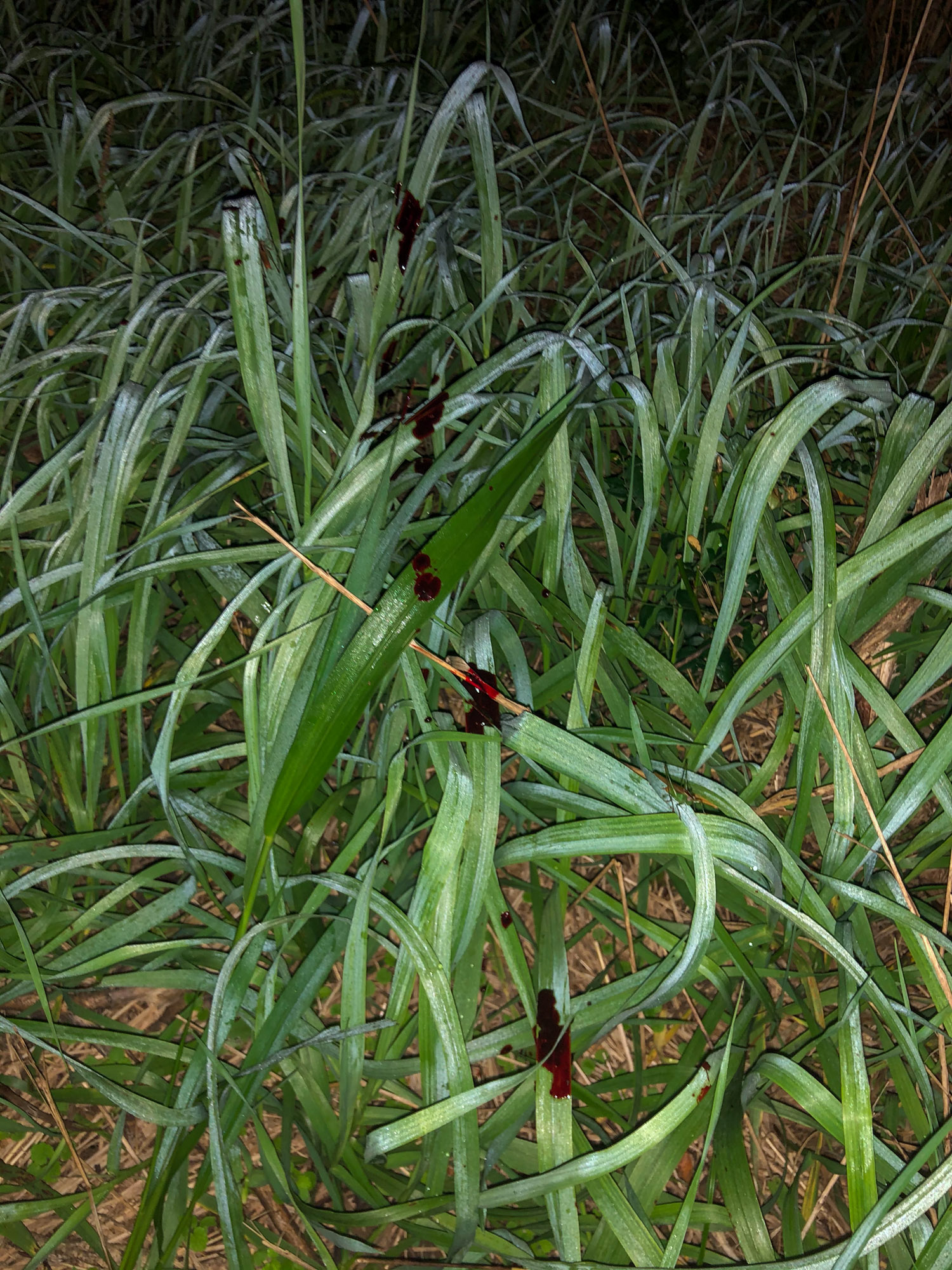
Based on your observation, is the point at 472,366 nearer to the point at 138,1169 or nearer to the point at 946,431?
the point at 946,431

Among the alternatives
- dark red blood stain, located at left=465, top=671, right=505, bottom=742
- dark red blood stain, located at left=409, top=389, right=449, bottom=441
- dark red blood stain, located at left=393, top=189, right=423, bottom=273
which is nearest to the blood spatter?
dark red blood stain, located at left=465, top=671, right=505, bottom=742

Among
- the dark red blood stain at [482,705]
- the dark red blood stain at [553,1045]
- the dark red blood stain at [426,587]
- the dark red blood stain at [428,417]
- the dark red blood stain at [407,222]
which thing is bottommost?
the dark red blood stain at [553,1045]

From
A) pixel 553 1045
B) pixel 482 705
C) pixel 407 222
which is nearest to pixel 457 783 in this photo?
pixel 482 705

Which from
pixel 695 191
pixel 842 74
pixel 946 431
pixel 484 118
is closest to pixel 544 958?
pixel 946 431

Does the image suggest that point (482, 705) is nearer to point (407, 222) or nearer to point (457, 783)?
point (457, 783)

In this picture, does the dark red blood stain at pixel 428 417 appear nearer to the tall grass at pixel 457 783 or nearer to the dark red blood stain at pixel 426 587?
the tall grass at pixel 457 783

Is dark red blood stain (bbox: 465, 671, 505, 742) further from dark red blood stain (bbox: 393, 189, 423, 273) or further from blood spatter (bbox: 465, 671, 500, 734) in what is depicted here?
dark red blood stain (bbox: 393, 189, 423, 273)

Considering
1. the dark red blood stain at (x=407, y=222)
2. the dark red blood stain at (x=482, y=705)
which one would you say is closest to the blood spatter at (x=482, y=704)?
the dark red blood stain at (x=482, y=705)

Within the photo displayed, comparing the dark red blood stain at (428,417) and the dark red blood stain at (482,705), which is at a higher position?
the dark red blood stain at (428,417)
